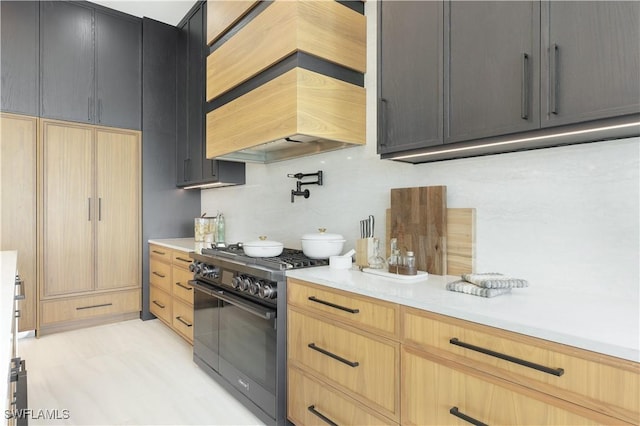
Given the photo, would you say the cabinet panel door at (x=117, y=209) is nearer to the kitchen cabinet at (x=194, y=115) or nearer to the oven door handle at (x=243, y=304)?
the kitchen cabinet at (x=194, y=115)

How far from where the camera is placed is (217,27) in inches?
113

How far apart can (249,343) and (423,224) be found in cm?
119

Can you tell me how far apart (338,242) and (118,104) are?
3.07 meters

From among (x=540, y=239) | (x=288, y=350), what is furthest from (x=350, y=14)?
(x=288, y=350)

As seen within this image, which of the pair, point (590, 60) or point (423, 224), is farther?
point (423, 224)

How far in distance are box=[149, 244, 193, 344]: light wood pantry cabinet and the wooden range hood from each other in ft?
4.05

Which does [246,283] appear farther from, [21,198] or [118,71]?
[118,71]

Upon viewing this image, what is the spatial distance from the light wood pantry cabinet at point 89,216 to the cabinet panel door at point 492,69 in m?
3.57

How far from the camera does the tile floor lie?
2.16 m

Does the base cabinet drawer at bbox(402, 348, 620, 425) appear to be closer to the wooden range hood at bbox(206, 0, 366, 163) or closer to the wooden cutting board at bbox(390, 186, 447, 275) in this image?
the wooden cutting board at bbox(390, 186, 447, 275)

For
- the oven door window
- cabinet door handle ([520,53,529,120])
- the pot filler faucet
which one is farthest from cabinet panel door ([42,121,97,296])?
cabinet door handle ([520,53,529,120])

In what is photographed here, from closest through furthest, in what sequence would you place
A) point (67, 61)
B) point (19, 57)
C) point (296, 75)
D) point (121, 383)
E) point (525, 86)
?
point (525, 86) → point (296, 75) → point (121, 383) → point (19, 57) → point (67, 61)

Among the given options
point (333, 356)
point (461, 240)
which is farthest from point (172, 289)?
point (461, 240)

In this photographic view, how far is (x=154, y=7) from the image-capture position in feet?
12.7
